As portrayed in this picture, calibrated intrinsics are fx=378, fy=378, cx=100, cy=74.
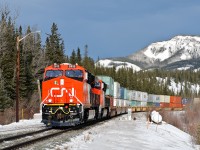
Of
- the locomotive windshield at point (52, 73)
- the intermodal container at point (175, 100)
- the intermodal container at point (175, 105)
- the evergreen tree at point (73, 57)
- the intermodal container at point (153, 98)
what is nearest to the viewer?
the locomotive windshield at point (52, 73)

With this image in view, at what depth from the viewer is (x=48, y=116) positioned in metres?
23.3

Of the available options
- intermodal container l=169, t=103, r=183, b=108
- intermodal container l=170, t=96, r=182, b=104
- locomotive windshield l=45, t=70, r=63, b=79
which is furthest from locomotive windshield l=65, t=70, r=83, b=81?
intermodal container l=170, t=96, r=182, b=104

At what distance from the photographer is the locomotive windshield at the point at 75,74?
968 inches

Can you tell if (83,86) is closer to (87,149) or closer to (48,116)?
(48,116)

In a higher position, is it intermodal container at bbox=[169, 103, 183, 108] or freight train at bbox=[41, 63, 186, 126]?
freight train at bbox=[41, 63, 186, 126]

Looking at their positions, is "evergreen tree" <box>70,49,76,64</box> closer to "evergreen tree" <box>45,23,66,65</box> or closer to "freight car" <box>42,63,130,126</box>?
"evergreen tree" <box>45,23,66,65</box>

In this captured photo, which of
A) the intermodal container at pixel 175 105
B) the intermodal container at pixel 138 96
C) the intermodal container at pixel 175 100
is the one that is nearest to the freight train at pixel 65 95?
the intermodal container at pixel 138 96

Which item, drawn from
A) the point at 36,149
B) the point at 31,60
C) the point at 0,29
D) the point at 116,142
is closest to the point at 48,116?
the point at 116,142

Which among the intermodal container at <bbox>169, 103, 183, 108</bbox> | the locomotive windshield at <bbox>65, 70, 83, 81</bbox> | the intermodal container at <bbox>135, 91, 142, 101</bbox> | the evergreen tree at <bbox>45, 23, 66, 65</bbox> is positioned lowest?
the intermodal container at <bbox>169, 103, 183, 108</bbox>

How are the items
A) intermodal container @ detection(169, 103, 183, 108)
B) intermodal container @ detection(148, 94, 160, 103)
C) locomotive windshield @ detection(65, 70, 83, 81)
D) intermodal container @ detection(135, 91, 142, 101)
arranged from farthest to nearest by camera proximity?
intermodal container @ detection(169, 103, 183, 108) → intermodal container @ detection(148, 94, 160, 103) → intermodal container @ detection(135, 91, 142, 101) → locomotive windshield @ detection(65, 70, 83, 81)

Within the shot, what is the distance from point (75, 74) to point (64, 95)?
64.1 inches

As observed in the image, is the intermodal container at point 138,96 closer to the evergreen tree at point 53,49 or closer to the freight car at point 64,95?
the evergreen tree at point 53,49

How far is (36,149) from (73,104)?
1041 cm

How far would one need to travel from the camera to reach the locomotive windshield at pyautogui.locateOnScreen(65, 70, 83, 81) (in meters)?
24.6
